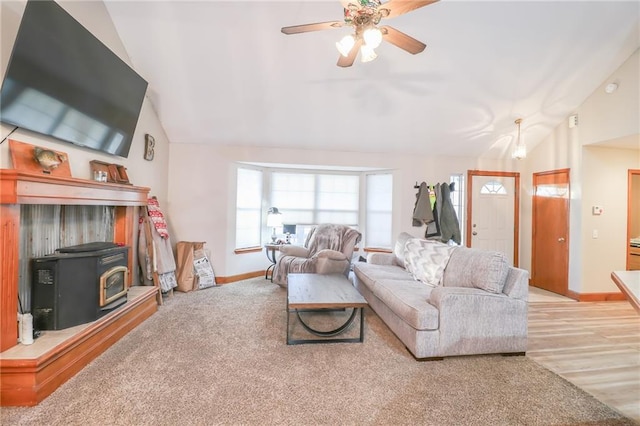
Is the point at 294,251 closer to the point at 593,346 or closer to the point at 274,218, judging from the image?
the point at 274,218

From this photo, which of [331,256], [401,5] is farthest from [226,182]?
[401,5]

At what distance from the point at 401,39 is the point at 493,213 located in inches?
162

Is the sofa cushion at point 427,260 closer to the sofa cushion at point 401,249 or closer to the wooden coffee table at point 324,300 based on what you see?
the sofa cushion at point 401,249

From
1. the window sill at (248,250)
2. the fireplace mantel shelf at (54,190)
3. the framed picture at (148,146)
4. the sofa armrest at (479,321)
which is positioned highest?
the framed picture at (148,146)

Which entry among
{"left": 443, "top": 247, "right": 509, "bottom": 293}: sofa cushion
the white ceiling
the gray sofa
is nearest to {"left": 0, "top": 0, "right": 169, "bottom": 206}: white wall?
the white ceiling

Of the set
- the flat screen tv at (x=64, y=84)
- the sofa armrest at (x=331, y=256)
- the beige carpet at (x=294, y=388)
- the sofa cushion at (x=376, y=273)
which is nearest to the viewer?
the beige carpet at (x=294, y=388)

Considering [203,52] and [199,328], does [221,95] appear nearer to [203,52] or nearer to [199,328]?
[203,52]

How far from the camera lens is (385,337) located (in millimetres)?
2646

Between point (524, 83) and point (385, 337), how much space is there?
360 cm

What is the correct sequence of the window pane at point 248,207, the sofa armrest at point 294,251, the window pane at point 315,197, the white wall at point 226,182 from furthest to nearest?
1. the window pane at point 315,197
2. the window pane at point 248,207
3. the white wall at point 226,182
4. the sofa armrest at point 294,251

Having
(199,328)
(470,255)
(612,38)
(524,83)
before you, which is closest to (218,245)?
(199,328)

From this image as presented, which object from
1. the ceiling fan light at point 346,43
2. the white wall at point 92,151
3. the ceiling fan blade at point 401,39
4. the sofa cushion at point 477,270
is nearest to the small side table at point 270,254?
the white wall at point 92,151

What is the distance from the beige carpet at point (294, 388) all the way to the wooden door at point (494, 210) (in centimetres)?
307

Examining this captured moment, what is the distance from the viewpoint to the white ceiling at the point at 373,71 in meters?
2.81
